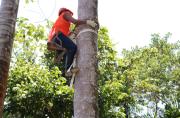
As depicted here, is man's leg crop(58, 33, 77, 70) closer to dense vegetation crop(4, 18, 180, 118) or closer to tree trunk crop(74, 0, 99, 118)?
tree trunk crop(74, 0, 99, 118)

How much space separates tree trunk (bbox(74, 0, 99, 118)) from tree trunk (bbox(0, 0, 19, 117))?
4.96ft

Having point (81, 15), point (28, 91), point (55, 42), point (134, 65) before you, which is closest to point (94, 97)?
point (81, 15)

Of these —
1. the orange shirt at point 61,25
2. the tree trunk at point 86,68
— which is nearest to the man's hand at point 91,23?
the tree trunk at point 86,68

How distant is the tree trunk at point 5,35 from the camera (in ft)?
18.6

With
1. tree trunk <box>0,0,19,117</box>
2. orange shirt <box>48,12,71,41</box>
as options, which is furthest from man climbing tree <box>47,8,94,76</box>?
tree trunk <box>0,0,19,117</box>

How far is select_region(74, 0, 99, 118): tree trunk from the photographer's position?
436cm

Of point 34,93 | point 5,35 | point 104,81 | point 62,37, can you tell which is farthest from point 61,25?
point 104,81

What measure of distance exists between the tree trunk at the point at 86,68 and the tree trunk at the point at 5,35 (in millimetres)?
1511

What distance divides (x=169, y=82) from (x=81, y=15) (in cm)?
3329

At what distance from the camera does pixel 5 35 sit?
6.01m

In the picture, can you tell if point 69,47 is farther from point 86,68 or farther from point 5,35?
point 5,35

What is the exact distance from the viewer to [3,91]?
5.64 metres

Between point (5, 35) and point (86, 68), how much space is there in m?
2.02

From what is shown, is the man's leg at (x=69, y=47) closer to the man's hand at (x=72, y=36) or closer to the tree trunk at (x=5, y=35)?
the man's hand at (x=72, y=36)
